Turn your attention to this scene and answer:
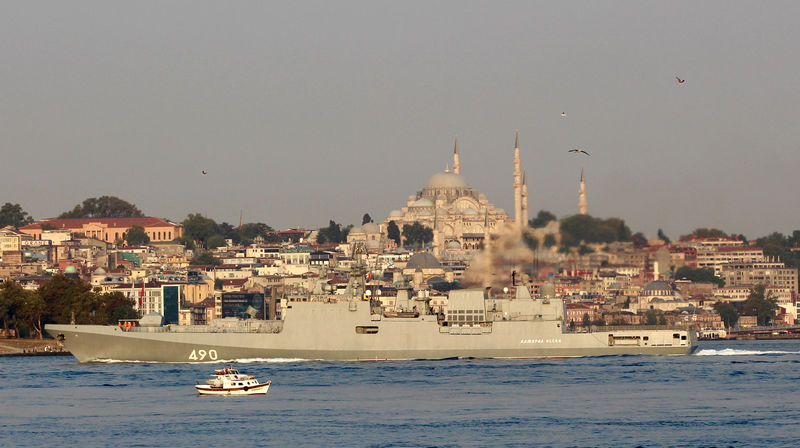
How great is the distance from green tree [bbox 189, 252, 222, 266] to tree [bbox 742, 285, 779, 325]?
66.0 m

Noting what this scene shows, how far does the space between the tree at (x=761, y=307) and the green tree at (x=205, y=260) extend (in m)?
66.0

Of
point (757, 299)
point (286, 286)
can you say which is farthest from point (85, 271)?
point (757, 299)

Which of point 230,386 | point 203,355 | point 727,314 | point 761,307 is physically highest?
point 761,307

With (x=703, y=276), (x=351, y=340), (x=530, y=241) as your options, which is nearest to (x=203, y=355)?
(x=351, y=340)

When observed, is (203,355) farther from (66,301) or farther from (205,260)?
(205,260)

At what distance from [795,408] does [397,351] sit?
19.8 meters

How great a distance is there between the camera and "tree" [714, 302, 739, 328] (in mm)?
157375

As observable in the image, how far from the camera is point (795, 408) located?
152 feet

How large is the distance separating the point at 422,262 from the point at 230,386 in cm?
13566

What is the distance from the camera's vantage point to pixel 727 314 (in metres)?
158

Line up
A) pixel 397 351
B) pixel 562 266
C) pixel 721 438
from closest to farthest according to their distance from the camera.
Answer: pixel 721 438
pixel 397 351
pixel 562 266

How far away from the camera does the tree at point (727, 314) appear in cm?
15738

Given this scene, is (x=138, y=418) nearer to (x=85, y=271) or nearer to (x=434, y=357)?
(x=434, y=357)

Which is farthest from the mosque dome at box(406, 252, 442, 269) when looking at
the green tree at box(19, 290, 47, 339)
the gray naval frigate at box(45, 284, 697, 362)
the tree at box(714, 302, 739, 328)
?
the gray naval frigate at box(45, 284, 697, 362)
